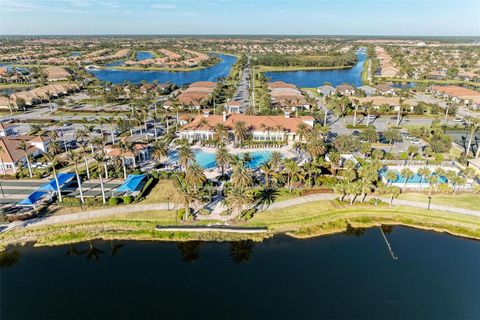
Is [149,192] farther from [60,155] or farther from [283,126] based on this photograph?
[283,126]

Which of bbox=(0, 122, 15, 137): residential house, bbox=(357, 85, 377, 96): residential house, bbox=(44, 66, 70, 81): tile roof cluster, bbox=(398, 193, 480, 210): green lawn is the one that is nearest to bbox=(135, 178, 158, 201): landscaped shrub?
bbox=(398, 193, 480, 210): green lawn

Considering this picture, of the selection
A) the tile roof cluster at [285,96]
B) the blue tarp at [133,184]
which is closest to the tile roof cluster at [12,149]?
the blue tarp at [133,184]

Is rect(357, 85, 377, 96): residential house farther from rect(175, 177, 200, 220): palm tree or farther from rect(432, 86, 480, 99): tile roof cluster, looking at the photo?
rect(175, 177, 200, 220): palm tree

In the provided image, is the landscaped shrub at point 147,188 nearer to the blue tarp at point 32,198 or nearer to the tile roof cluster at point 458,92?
the blue tarp at point 32,198

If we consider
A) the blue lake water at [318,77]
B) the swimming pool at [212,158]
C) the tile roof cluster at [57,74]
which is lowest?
the swimming pool at [212,158]

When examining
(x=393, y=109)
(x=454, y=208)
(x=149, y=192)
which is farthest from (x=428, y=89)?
(x=149, y=192)

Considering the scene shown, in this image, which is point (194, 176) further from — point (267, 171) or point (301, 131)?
point (301, 131)

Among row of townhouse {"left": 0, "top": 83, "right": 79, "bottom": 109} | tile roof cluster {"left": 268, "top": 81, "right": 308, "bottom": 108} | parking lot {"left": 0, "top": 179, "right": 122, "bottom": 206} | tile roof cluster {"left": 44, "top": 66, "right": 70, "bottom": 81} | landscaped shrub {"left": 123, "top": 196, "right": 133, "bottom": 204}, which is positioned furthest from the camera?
tile roof cluster {"left": 44, "top": 66, "right": 70, "bottom": 81}
